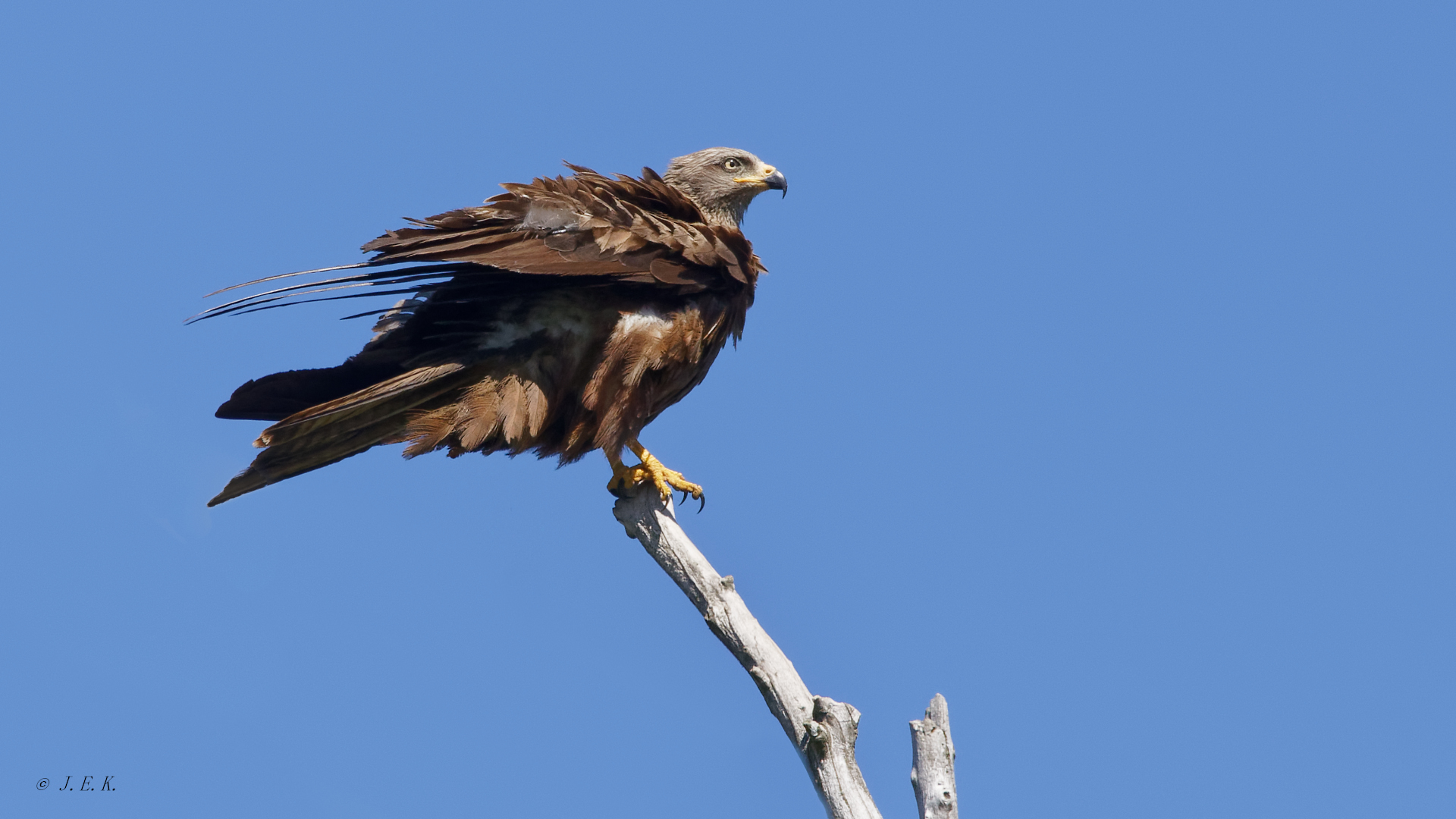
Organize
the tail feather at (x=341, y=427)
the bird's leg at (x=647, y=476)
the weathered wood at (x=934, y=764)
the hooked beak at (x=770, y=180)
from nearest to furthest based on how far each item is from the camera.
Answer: the weathered wood at (x=934, y=764) < the tail feather at (x=341, y=427) < the bird's leg at (x=647, y=476) < the hooked beak at (x=770, y=180)

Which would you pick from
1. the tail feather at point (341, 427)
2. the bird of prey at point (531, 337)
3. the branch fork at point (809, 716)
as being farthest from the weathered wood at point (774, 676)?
the tail feather at point (341, 427)

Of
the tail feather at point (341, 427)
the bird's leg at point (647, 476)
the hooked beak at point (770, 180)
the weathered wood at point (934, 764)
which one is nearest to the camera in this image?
the weathered wood at point (934, 764)

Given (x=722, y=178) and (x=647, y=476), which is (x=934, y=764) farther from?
(x=722, y=178)

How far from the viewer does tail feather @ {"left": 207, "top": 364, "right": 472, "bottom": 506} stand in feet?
18.7

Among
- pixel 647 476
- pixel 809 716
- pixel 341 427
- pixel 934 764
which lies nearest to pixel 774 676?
pixel 809 716

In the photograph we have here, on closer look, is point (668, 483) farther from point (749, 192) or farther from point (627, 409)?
point (749, 192)

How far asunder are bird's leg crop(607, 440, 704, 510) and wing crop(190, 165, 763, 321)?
0.88 metres

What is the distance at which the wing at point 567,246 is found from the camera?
5516 mm

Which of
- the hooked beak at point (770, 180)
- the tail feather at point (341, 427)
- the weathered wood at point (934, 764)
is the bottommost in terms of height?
the weathered wood at point (934, 764)

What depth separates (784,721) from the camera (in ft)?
17.5

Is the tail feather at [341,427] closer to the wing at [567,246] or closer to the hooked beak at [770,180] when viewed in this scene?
the wing at [567,246]

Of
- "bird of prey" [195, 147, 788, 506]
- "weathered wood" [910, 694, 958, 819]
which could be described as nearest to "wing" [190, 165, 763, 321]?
"bird of prey" [195, 147, 788, 506]

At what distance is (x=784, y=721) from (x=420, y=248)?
2.41 m

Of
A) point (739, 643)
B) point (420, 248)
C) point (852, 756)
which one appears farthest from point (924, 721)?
point (420, 248)
